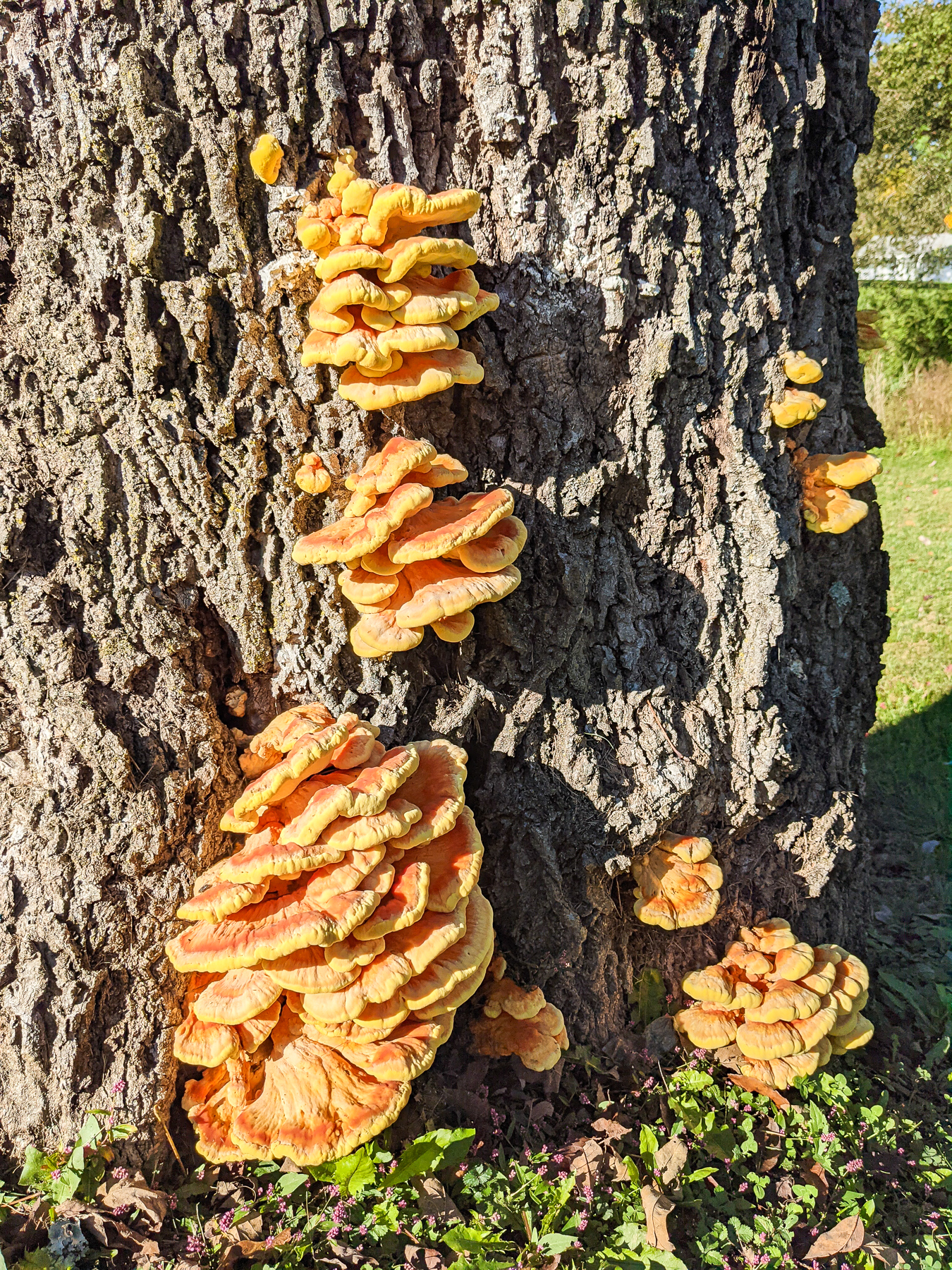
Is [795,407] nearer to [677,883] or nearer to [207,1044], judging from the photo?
[677,883]

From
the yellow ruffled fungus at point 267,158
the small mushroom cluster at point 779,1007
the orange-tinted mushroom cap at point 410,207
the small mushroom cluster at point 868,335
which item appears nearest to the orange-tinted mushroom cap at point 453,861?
the small mushroom cluster at point 779,1007

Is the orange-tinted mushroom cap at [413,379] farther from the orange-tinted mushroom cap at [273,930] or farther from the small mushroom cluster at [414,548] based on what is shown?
the orange-tinted mushroom cap at [273,930]

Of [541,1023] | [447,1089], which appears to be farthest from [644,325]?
[447,1089]

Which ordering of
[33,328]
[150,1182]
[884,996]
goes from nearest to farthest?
[33,328], [150,1182], [884,996]

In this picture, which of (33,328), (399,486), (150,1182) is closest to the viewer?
(399,486)

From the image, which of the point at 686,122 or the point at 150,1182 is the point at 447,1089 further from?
the point at 686,122

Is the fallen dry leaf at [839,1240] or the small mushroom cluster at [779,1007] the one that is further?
the small mushroom cluster at [779,1007]

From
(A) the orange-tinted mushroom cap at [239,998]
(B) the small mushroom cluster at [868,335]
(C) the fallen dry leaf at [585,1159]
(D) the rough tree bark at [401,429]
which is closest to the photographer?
(A) the orange-tinted mushroom cap at [239,998]

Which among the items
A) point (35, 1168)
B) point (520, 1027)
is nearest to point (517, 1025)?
point (520, 1027)
